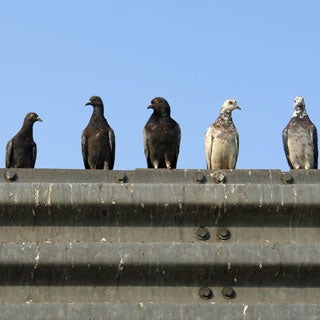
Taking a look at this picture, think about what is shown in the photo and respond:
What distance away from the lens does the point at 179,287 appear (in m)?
5.88

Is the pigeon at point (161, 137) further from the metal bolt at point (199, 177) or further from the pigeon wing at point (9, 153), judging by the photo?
the metal bolt at point (199, 177)

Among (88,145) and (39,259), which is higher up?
(88,145)

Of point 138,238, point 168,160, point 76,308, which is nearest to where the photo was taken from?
point 76,308

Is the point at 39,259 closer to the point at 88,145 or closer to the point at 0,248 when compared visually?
the point at 0,248

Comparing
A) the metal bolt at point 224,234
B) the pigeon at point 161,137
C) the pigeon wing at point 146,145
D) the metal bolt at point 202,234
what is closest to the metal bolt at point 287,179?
the metal bolt at point 224,234

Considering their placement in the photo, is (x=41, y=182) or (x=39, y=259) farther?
(x=41, y=182)

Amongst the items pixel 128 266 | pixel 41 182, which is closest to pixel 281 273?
pixel 128 266

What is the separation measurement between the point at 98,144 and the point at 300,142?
277cm

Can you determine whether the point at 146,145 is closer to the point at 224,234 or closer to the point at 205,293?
the point at 224,234

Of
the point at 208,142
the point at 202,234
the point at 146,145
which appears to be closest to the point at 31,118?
the point at 146,145

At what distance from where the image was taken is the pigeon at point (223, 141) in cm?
1084

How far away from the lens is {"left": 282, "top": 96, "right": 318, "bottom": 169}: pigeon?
36.4ft

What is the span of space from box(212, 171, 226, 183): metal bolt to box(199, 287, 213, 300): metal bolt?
3.23 feet

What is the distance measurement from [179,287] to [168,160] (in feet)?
16.4
